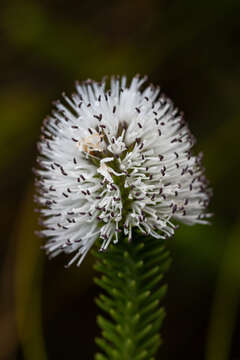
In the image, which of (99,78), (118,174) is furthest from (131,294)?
(99,78)

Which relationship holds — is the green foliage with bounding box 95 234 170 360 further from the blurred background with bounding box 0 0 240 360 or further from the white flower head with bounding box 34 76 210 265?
the blurred background with bounding box 0 0 240 360

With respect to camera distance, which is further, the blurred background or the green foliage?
the blurred background

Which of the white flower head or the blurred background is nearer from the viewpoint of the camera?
the white flower head

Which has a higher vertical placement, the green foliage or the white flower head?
the white flower head

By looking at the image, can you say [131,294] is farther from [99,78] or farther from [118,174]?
[99,78]

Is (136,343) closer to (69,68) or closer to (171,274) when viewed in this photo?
(171,274)

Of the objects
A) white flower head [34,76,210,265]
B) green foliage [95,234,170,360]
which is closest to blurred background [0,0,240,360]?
green foliage [95,234,170,360]

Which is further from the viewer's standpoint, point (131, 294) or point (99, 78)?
point (99, 78)
